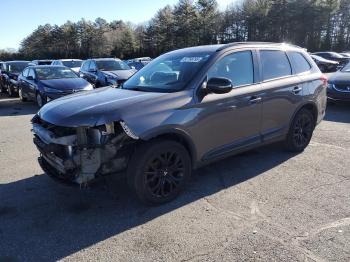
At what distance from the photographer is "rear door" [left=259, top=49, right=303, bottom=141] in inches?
218

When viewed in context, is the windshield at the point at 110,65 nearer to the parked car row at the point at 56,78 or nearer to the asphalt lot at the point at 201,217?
the parked car row at the point at 56,78

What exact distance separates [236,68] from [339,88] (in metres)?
6.97

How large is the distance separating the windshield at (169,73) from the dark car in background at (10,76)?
44.9ft

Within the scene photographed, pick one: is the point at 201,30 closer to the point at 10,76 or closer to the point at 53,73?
the point at 10,76

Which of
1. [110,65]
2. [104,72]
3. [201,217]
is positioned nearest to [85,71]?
[110,65]

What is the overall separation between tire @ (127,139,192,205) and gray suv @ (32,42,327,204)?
1 cm

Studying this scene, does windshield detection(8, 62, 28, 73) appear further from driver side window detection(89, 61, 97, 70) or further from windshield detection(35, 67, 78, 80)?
windshield detection(35, 67, 78, 80)

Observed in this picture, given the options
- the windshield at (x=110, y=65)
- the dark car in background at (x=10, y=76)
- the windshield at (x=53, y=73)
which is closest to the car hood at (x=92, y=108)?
the windshield at (x=53, y=73)

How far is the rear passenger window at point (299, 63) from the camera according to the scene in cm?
620

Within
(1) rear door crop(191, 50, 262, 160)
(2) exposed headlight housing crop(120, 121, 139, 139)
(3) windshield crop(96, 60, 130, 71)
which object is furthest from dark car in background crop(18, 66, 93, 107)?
(2) exposed headlight housing crop(120, 121, 139, 139)

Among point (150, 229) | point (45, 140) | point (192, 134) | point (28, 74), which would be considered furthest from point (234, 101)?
point (28, 74)

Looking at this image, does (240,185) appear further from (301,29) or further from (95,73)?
(301,29)

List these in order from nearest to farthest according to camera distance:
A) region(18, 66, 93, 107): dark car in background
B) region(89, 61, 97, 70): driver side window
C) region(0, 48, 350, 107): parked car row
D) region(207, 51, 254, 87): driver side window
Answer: region(207, 51, 254, 87): driver side window < region(0, 48, 350, 107): parked car row < region(18, 66, 93, 107): dark car in background < region(89, 61, 97, 70): driver side window

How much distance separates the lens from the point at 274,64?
19.0 feet
